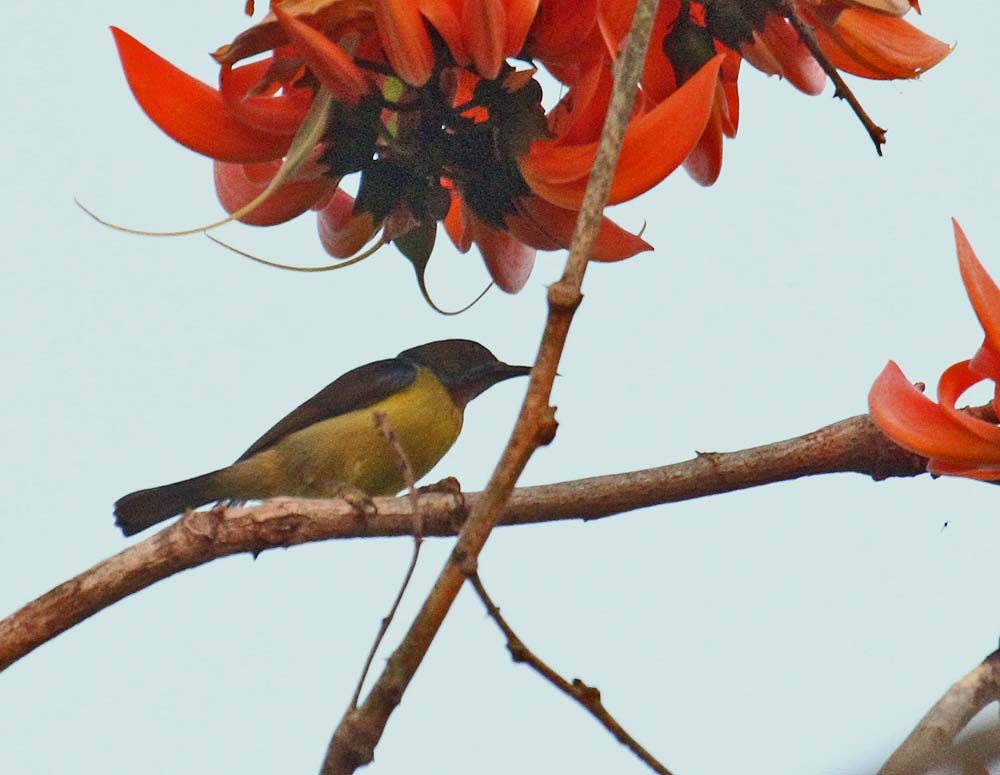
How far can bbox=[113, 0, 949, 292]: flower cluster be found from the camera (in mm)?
939

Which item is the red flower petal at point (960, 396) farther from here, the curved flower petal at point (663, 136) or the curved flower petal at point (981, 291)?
the curved flower petal at point (663, 136)

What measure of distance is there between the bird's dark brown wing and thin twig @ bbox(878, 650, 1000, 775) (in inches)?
71.7

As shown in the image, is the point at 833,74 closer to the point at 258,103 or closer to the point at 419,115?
the point at 419,115

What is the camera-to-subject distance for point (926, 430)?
96 centimetres

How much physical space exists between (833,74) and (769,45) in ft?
0.35

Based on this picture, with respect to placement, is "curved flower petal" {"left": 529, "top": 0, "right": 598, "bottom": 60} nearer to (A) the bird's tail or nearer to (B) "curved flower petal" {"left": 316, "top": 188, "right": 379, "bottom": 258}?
(B) "curved flower petal" {"left": 316, "top": 188, "right": 379, "bottom": 258}

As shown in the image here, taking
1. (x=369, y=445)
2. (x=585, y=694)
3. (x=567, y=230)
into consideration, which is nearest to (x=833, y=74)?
(x=567, y=230)

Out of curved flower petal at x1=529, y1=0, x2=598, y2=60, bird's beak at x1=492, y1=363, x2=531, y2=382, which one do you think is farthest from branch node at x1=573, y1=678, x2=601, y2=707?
bird's beak at x1=492, y1=363, x2=531, y2=382

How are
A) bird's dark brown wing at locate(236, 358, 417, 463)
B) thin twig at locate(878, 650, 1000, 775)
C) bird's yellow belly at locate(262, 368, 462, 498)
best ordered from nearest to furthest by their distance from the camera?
thin twig at locate(878, 650, 1000, 775) → bird's yellow belly at locate(262, 368, 462, 498) → bird's dark brown wing at locate(236, 358, 417, 463)

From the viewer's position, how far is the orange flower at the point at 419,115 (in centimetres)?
93

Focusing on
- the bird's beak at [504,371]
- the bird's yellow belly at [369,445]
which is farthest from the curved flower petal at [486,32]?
the bird's beak at [504,371]

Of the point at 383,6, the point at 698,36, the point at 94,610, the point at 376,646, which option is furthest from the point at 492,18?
the point at 94,610

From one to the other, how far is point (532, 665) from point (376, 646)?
0.17m

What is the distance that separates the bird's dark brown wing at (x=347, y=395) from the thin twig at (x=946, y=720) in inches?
71.7
